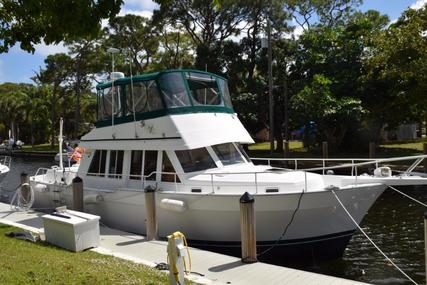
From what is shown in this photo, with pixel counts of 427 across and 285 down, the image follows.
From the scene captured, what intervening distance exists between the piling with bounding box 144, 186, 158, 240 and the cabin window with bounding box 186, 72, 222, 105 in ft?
9.15

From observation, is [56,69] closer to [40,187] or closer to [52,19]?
[40,187]

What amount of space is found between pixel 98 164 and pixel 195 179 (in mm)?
3817

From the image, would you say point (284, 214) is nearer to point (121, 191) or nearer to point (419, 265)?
point (419, 265)

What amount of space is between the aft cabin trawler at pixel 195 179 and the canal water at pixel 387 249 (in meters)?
0.54

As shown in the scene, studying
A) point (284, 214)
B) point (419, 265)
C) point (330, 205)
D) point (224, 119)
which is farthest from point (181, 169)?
point (419, 265)

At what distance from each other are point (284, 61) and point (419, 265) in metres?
25.5

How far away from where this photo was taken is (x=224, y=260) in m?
8.41

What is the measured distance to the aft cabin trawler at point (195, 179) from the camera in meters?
9.59

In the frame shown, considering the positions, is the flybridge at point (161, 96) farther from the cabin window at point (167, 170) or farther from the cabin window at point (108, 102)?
the cabin window at point (167, 170)

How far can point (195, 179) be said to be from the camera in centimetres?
1063

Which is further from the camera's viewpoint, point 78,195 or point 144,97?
point 78,195

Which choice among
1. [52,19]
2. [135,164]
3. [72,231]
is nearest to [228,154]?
[135,164]

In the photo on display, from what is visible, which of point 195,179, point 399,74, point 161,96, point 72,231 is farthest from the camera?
point 399,74

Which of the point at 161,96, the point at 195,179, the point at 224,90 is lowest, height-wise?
the point at 195,179
